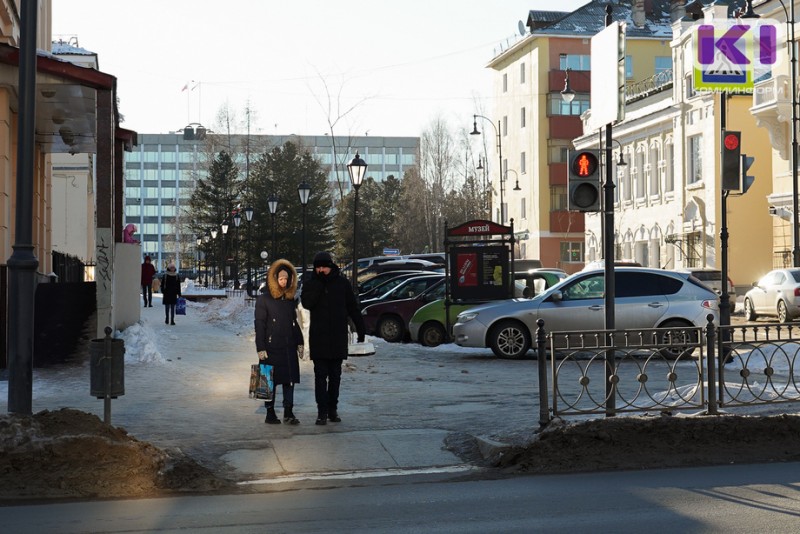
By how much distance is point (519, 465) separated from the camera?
9.72m

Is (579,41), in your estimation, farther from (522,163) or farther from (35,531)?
(35,531)

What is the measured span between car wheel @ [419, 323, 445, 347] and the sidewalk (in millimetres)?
3613

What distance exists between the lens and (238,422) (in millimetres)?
12297

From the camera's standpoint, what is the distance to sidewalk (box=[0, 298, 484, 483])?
999cm

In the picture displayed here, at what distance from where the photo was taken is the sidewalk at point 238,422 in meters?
9.99

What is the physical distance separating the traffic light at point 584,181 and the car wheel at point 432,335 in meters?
12.6

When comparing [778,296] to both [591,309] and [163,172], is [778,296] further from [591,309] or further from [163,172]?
[163,172]

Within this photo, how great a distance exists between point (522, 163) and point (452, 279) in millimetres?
58834

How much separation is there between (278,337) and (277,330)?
77 millimetres

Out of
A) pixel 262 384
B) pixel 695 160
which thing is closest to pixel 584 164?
pixel 262 384

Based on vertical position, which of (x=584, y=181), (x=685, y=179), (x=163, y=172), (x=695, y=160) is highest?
(x=163, y=172)

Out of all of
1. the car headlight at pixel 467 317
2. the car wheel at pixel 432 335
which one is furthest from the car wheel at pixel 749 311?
the car headlight at pixel 467 317

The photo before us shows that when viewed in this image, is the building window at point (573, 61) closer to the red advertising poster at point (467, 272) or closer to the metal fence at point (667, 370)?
the red advertising poster at point (467, 272)

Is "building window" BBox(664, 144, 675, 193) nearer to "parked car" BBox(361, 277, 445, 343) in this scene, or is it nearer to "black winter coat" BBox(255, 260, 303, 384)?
"parked car" BBox(361, 277, 445, 343)
